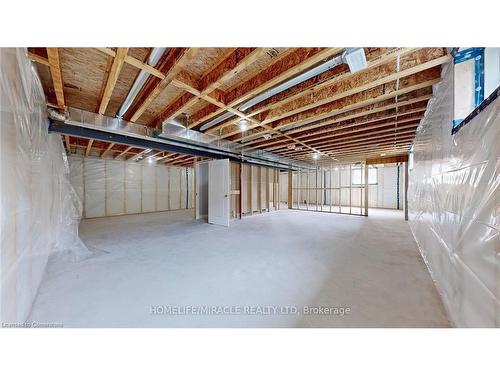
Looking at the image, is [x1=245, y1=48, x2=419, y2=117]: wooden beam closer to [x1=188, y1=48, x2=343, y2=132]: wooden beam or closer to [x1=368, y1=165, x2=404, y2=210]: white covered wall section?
[x1=188, y1=48, x2=343, y2=132]: wooden beam

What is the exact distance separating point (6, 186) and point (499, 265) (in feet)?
9.32

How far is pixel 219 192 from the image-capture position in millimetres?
5109

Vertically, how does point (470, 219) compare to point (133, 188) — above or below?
below

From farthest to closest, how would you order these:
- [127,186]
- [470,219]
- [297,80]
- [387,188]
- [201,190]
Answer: [387,188], [127,186], [201,190], [297,80], [470,219]

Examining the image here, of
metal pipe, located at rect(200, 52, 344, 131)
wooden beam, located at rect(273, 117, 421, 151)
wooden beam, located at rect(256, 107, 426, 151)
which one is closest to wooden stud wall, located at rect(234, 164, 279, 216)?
wooden beam, located at rect(256, 107, 426, 151)

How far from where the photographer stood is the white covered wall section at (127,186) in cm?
628

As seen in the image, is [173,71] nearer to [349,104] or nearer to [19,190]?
[19,190]

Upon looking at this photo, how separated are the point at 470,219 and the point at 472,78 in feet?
4.12

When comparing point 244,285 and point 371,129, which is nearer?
point 244,285

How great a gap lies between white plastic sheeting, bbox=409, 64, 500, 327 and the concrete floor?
1.19 feet

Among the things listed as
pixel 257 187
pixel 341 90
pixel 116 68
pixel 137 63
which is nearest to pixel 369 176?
pixel 257 187

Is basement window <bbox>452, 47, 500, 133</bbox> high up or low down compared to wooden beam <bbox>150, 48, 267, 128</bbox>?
down

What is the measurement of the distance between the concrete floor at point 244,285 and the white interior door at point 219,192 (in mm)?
1657

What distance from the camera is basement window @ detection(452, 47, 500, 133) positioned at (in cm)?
142
